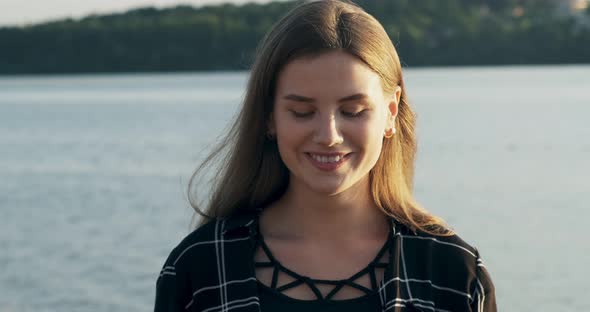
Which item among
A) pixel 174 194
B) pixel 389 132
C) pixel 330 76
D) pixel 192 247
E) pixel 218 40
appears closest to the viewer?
pixel 330 76

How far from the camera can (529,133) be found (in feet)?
76.4

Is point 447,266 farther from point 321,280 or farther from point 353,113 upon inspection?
point 353,113

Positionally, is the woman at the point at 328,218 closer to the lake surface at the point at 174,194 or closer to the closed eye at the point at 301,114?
the closed eye at the point at 301,114

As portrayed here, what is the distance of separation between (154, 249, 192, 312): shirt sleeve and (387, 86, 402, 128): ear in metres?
0.59

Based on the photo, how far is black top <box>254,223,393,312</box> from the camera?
2.35m

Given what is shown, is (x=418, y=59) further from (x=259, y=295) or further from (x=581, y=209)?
(x=259, y=295)

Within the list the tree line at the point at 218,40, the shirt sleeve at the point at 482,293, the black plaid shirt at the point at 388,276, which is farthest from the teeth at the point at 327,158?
the tree line at the point at 218,40

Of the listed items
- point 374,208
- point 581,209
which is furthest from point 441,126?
point 374,208

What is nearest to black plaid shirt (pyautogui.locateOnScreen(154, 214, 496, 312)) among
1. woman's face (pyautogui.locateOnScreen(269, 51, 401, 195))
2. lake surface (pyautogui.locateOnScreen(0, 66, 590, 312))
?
woman's face (pyautogui.locateOnScreen(269, 51, 401, 195))

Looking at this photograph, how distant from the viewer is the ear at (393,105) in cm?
252

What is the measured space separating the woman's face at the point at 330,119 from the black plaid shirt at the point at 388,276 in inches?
7.7

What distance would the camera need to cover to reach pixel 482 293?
239 cm

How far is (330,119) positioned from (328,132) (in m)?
0.03

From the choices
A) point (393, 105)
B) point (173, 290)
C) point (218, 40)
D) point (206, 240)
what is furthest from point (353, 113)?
point (218, 40)
